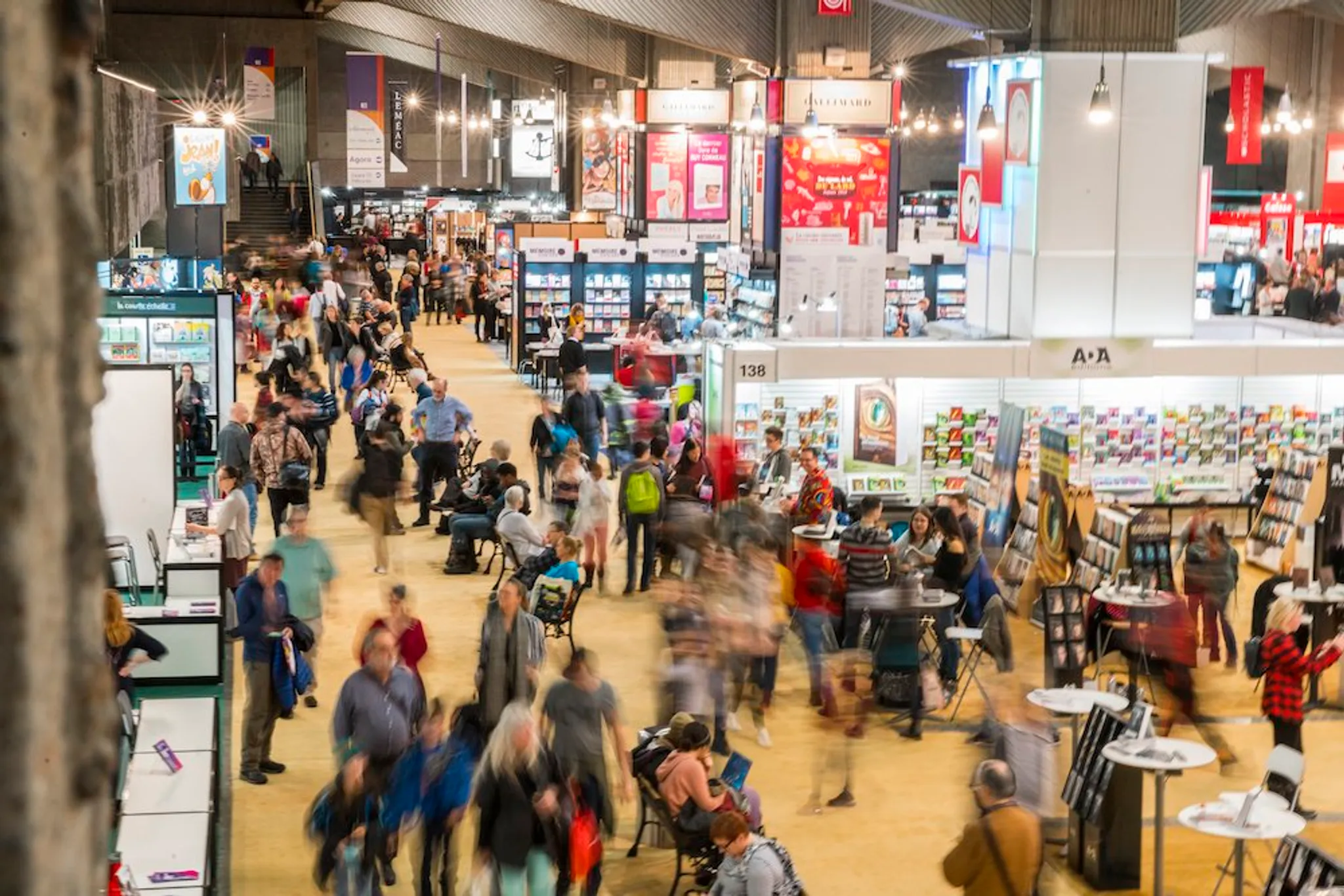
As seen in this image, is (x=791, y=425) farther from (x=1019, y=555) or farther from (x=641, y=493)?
(x=1019, y=555)

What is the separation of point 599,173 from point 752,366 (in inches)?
922

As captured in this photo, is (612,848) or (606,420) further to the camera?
(606,420)

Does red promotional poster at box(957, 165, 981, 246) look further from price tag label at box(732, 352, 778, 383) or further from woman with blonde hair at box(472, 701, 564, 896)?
woman with blonde hair at box(472, 701, 564, 896)

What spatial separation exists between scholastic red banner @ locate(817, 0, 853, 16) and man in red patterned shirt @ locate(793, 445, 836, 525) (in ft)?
42.8

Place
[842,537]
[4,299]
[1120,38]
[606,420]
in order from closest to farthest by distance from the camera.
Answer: [4,299], [842,537], [1120,38], [606,420]

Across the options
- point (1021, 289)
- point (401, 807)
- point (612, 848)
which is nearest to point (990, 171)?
point (1021, 289)

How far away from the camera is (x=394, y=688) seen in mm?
8297

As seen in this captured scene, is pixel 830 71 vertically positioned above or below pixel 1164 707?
above

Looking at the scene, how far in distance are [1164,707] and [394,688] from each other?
16.7 feet

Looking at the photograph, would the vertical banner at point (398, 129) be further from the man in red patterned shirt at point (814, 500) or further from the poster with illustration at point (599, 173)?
the man in red patterned shirt at point (814, 500)

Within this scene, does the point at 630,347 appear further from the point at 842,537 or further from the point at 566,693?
the point at 566,693

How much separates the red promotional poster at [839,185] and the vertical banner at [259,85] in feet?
74.6

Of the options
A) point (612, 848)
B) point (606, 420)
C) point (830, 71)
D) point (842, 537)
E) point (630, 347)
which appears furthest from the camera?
point (830, 71)

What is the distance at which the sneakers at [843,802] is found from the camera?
9789mm
